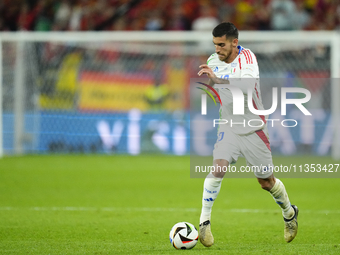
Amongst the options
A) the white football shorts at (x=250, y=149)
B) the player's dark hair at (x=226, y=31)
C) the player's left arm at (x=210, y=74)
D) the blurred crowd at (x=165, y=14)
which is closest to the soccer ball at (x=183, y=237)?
the white football shorts at (x=250, y=149)

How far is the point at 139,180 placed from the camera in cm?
1076

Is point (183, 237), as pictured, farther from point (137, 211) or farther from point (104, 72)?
point (104, 72)

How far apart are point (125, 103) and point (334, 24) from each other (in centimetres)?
671

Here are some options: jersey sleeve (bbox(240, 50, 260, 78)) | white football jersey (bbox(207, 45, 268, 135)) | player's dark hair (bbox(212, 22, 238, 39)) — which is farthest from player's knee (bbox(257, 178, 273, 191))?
player's dark hair (bbox(212, 22, 238, 39))

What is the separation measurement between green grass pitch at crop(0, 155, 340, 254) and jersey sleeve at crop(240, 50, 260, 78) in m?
1.56

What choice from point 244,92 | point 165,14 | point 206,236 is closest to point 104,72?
point 165,14

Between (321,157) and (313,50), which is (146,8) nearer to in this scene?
(313,50)

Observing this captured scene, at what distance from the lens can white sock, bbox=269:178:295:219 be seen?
546 cm

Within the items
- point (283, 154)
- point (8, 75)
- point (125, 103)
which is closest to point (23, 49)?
point (8, 75)

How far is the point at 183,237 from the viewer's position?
5.03 m

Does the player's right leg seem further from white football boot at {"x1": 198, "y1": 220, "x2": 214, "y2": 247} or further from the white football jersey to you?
the white football jersey

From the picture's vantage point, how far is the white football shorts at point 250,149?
5.34 meters

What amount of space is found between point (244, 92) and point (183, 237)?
1444 millimetres

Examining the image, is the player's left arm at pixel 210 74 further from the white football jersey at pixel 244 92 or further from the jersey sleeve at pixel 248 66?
the jersey sleeve at pixel 248 66
